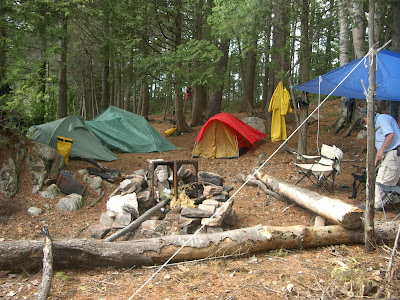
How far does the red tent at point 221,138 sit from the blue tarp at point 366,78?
9.66 ft

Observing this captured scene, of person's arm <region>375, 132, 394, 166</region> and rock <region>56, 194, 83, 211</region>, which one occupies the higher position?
person's arm <region>375, 132, 394, 166</region>

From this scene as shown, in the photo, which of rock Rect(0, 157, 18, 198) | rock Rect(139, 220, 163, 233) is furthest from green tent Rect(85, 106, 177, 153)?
rock Rect(139, 220, 163, 233)

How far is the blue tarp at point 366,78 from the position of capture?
539cm

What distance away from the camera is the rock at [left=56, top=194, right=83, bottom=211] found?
18.0 ft

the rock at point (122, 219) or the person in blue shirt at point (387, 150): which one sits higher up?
the person in blue shirt at point (387, 150)

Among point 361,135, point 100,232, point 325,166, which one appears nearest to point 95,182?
point 100,232

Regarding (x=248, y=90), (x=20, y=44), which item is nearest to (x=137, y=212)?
(x=20, y=44)

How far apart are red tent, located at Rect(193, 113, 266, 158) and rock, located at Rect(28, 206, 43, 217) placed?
5263mm

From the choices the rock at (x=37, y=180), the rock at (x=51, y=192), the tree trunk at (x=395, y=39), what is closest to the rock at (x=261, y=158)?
the tree trunk at (x=395, y=39)

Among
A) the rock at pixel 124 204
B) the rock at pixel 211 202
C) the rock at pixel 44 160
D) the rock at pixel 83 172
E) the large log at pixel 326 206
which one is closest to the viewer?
the large log at pixel 326 206

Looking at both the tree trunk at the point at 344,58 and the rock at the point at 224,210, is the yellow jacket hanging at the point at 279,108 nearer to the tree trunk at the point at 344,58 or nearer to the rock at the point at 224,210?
the tree trunk at the point at 344,58

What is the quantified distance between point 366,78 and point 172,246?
474cm

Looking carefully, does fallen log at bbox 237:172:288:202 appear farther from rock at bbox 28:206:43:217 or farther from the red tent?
rock at bbox 28:206:43:217

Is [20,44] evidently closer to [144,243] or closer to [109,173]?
[109,173]
